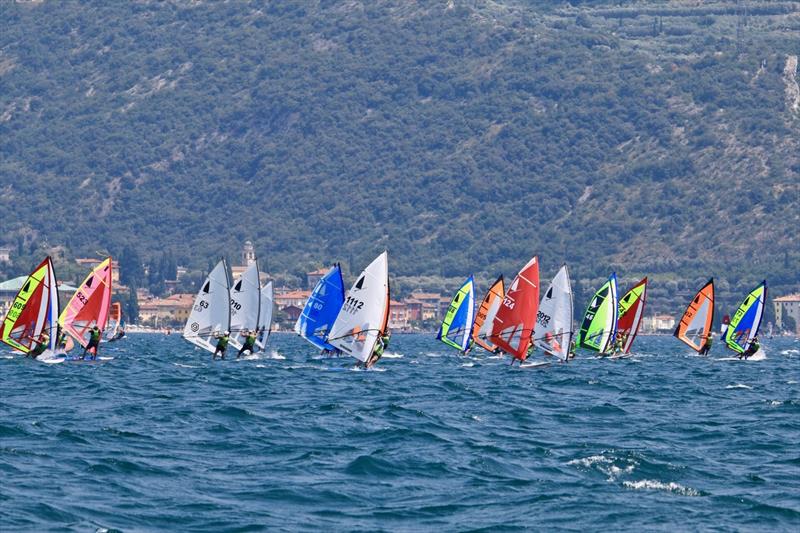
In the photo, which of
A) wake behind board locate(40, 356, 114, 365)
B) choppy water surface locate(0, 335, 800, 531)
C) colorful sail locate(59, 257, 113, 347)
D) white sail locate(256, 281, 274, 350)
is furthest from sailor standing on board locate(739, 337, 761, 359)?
wake behind board locate(40, 356, 114, 365)

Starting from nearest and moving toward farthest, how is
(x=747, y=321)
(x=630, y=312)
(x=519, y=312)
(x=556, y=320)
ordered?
(x=519, y=312) < (x=556, y=320) < (x=630, y=312) < (x=747, y=321)

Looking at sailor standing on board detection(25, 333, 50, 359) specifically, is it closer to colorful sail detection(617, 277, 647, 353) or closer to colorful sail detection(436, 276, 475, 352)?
colorful sail detection(436, 276, 475, 352)

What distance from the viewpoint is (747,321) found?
105750 millimetres

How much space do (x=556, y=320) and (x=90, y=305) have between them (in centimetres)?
1995

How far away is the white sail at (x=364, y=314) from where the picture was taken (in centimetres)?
7456

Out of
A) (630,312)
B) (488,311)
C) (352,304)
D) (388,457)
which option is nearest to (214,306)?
(352,304)

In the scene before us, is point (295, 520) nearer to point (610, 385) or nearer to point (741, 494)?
point (741, 494)

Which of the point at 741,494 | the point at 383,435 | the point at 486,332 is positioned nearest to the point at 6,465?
the point at 383,435

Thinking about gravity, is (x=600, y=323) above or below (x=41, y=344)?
above

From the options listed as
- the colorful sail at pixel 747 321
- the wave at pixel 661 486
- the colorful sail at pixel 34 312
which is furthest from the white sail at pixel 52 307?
the wave at pixel 661 486

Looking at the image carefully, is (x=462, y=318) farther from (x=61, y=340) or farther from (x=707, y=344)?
(x=61, y=340)

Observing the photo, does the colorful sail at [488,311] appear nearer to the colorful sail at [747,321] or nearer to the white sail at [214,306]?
the white sail at [214,306]

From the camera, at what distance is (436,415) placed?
5428cm

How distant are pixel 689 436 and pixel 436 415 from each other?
8.05m
